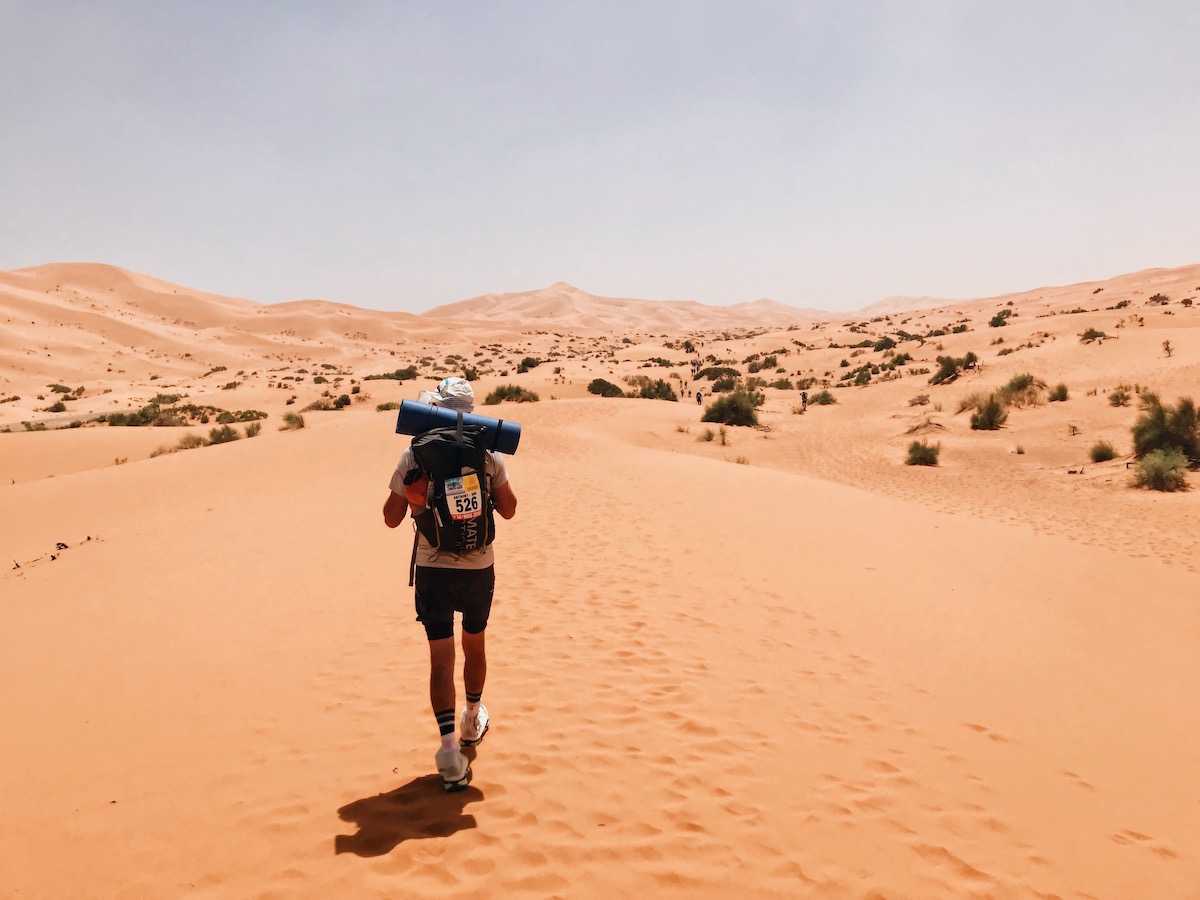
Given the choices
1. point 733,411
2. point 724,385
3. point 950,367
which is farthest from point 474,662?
point 724,385

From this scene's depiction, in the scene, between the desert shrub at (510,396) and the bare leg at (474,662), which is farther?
the desert shrub at (510,396)

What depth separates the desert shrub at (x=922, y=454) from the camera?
695 inches

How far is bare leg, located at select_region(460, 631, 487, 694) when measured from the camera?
3906mm

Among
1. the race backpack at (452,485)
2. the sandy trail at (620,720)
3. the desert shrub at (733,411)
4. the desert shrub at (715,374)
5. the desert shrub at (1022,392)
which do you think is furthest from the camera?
the desert shrub at (715,374)

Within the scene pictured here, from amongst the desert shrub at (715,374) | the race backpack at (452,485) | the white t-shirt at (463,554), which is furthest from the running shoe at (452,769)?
the desert shrub at (715,374)

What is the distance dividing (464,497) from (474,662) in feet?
3.93

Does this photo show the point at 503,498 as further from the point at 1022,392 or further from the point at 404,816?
the point at 1022,392

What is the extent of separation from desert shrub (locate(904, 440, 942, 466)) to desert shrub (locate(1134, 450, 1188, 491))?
14.6ft

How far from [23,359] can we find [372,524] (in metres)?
43.6

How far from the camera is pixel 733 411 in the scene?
24.0 m

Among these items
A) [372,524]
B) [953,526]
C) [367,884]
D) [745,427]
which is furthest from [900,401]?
[367,884]

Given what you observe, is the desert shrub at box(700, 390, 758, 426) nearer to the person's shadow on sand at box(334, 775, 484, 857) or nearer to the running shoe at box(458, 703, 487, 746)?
the running shoe at box(458, 703, 487, 746)

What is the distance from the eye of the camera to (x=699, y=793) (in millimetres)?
3682

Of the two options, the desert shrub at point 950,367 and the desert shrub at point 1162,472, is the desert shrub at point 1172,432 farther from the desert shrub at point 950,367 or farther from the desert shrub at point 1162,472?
the desert shrub at point 950,367
